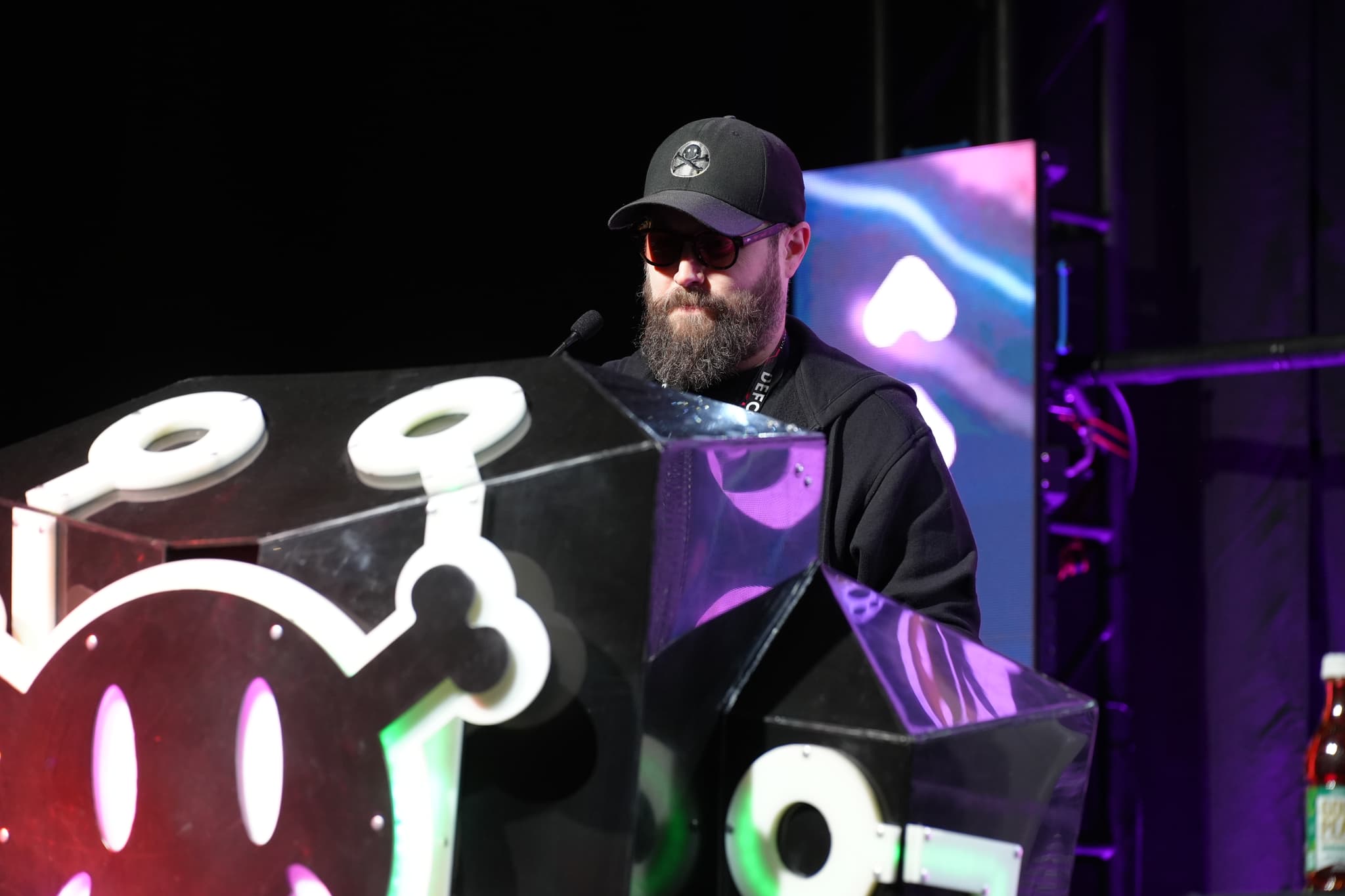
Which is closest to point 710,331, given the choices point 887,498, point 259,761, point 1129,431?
point 887,498

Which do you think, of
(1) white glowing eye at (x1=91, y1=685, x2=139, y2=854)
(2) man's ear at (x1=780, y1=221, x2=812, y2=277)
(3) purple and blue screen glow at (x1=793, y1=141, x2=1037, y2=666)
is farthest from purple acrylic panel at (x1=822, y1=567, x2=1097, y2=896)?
(3) purple and blue screen glow at (x1=793, y1=141, x2=1037, y2=666)

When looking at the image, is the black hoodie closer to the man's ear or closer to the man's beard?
the man's beard

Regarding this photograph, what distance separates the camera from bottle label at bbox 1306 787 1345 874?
111cm

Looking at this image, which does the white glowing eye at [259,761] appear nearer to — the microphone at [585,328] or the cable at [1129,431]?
the microphone at [585,328]

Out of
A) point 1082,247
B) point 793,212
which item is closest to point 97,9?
point 793,212

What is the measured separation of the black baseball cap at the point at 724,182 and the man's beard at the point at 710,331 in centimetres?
9

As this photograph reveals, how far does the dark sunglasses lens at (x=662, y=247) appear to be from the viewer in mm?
1731

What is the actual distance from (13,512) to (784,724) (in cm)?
64

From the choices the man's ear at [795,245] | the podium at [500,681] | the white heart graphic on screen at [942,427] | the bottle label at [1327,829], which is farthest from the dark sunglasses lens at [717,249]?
the white heart graphic on screen at [942,427]

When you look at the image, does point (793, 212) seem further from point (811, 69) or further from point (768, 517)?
point (811, 69)

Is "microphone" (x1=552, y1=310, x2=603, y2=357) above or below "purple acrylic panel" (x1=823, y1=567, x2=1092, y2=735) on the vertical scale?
above

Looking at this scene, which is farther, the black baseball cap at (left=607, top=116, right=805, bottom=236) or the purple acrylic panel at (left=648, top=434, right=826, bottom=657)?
the black baseball cap at (left=607, top=116, right=805, bottom=236)

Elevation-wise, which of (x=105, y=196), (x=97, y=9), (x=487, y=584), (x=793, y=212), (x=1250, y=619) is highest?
(x=97, y=9)

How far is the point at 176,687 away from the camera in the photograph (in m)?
0.99
